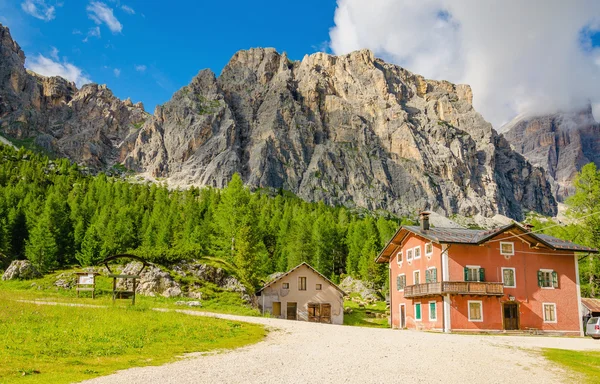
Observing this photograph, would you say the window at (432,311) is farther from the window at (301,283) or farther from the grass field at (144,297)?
the window at (301,283)

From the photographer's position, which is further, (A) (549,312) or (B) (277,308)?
(B) (277,308)

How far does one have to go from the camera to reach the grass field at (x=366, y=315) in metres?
62.7

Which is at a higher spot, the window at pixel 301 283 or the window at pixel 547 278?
the window at pixel 547 278

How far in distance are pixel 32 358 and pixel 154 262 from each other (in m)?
36.1

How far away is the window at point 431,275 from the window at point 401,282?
542cm

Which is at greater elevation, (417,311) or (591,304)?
(591,304)

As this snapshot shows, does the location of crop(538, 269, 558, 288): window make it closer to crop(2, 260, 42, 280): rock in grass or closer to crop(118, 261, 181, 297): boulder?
crop(118, 261, 181, 297): boulder

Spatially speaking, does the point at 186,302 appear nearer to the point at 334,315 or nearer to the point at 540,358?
the point at 334,315

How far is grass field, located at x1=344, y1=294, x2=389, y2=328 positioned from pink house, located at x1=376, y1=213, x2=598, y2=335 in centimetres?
1360

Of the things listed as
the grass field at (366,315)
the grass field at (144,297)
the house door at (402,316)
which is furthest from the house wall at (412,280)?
the grass field at (144,297)

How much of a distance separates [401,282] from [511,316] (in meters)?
12.1

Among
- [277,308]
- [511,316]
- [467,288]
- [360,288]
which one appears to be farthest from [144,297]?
[360,288]

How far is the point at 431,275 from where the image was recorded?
47.1 m

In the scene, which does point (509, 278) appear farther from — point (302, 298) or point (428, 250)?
point (302, 298)
